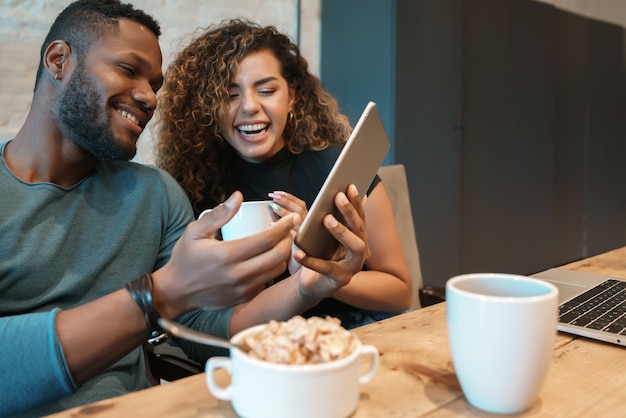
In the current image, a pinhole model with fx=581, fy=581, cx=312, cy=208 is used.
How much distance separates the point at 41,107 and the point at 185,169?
46 centimetres

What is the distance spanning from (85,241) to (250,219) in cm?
40

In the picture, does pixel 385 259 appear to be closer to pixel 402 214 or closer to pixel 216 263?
pixel 402 214

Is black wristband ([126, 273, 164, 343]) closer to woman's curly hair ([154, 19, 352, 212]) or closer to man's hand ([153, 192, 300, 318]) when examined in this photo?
man's hand ([153, 192, 300, 318])

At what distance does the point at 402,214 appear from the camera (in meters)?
1.73

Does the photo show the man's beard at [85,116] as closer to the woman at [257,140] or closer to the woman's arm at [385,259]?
the woman at [257,140]

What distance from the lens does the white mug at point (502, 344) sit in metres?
0.52

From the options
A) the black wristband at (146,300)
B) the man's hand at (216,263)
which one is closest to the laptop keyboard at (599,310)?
the man's hand at (216,263)

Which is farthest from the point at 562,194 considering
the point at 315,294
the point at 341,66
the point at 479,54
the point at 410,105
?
the point at 315,294

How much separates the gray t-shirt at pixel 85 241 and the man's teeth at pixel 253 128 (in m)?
0.31

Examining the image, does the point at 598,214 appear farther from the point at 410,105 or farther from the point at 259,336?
the point at 259,336

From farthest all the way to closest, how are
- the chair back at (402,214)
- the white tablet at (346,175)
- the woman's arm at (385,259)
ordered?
the chair back at (402,214) → the woman's arm at (385,259) → the white tablet at (346,175)

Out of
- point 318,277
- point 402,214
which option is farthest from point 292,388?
point 402,214

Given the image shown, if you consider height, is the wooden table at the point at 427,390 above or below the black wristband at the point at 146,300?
below

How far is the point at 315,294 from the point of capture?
988 mm
